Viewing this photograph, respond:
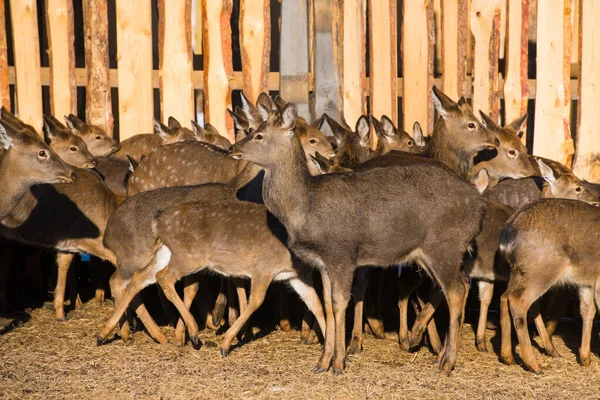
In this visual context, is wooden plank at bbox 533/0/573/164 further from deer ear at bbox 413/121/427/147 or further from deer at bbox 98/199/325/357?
deer at bbox 98/199/325/357

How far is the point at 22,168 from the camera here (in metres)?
9.90

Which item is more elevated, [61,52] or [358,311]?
[61,52]

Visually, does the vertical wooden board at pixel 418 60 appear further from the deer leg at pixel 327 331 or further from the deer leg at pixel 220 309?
the deer leg at pixel 327 331

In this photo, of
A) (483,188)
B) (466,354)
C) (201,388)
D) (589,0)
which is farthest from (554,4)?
(201,388)

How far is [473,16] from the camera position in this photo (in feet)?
40.7

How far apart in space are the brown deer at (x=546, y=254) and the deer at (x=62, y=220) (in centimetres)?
435

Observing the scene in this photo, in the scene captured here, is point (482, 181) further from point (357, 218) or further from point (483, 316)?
point (357, 218)

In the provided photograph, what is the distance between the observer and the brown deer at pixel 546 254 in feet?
28.0

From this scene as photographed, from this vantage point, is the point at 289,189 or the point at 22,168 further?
the point at 22,168

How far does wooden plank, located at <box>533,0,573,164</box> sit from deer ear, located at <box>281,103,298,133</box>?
470cm

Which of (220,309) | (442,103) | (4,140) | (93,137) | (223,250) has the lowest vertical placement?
(220,309)

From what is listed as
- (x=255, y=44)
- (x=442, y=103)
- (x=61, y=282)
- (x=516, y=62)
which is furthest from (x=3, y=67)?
(x=516, y=62)

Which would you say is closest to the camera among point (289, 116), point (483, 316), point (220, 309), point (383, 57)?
point (289, 116)

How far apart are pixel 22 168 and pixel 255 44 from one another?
3.39 m
